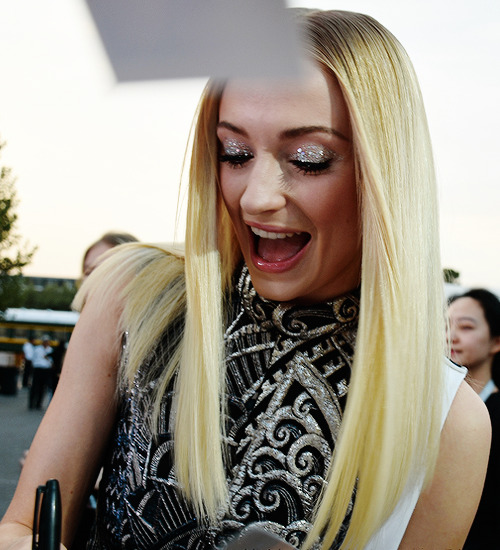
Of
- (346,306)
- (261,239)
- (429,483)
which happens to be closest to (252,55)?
(261,239)

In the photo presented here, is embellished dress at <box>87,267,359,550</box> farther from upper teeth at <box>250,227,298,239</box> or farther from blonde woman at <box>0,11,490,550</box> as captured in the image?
upper teeth at <box>250,227,298,239</box>

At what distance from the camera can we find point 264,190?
3.81ft

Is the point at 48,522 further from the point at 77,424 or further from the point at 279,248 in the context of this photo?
the point at 279,248

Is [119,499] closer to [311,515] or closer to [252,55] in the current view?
[311,515]

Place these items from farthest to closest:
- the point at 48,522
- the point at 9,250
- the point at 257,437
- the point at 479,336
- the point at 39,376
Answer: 1. the point at 9,250
2. the point at 39,376
3. the point at 479,336
4. the point at 257,437
5. the point at 48,522

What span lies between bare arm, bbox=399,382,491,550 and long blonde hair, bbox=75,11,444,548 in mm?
49

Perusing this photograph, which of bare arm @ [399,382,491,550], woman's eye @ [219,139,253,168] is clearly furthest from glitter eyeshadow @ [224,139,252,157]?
bare arm @ [399,382,491,550]

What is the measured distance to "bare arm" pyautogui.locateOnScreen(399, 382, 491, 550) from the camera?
1.28 metres

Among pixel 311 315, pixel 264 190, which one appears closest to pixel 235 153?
pixel 264 190

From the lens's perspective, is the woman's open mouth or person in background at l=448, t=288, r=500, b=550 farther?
person in background at l=448, t=288, r=500, b=550

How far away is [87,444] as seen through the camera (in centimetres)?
125

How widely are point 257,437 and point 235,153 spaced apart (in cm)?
54

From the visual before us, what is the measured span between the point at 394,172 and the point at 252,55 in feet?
2.67

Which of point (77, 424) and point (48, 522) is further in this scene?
point (77, 424)
